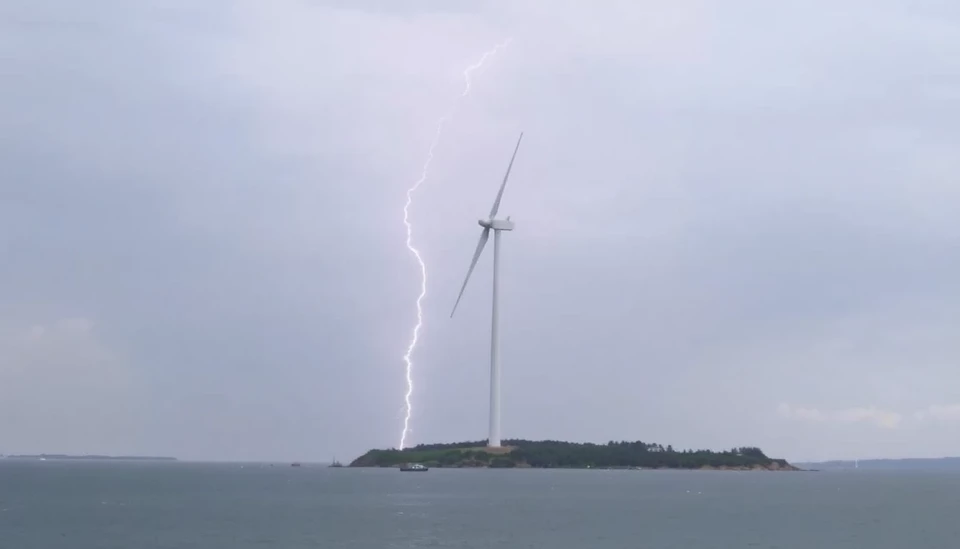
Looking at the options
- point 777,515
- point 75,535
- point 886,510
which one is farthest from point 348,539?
point 886,510

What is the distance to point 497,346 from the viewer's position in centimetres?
17075

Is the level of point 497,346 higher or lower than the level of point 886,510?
higher

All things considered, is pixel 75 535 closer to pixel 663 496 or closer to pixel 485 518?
pixel 485 518

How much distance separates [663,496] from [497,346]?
128 ft

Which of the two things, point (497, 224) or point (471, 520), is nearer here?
point (471, 520)

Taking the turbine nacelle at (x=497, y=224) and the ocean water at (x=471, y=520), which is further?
the turbine nacelle at (x=497, y=224)

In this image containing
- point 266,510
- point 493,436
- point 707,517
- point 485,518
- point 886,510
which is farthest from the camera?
point 493,436

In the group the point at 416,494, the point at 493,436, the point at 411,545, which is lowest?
the point at 411,545

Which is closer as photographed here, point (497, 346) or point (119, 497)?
point (119, 497)

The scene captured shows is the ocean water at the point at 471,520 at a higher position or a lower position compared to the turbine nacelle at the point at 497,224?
lower

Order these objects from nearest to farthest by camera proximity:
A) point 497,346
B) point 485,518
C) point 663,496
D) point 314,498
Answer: point 485,518 → point 314,498 → point 663,496 → point 497,346

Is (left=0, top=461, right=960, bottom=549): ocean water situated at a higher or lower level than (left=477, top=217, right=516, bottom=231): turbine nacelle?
lower

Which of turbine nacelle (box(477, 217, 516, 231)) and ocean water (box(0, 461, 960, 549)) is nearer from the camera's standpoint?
ocean water (box(0, 461, 960, 549))

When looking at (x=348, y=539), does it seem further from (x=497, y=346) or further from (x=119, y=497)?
(x=497, y=346)
